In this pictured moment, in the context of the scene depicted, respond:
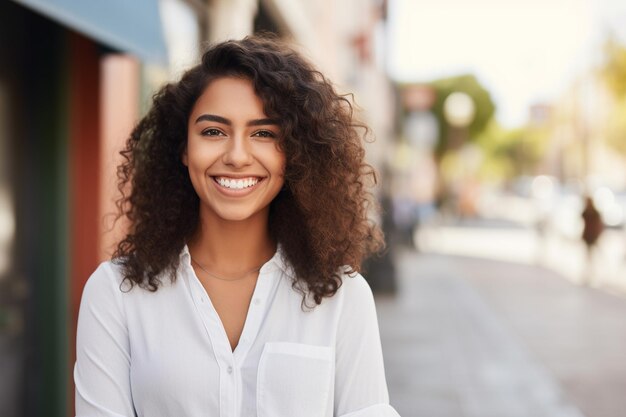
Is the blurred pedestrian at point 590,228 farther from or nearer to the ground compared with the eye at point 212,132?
nearer to the ground

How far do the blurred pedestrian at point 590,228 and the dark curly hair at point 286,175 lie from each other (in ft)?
41.4

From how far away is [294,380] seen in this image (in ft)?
6.14

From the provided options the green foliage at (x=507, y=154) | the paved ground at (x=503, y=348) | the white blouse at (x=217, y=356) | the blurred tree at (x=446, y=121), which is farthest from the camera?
the green foliage at (x=507, y=154)

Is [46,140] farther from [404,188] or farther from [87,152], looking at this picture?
[404,188]

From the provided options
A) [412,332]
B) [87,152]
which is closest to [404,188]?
[412,332]

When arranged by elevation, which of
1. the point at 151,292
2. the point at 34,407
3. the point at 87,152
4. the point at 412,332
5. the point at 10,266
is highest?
the point at 87,152

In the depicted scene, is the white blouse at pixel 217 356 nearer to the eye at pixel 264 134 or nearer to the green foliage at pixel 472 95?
the eye at pixel 264 134

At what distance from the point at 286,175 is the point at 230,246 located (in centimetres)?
24

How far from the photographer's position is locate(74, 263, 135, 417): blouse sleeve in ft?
6.08

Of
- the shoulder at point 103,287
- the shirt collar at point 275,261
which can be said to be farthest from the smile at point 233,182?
the shoulder at point 103,287

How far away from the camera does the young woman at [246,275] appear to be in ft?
6.12

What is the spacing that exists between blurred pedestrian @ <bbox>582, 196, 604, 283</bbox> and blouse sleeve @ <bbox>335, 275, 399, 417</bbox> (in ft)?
42.4

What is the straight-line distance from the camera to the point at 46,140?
431 centimetres

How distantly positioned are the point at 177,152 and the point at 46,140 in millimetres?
2324
